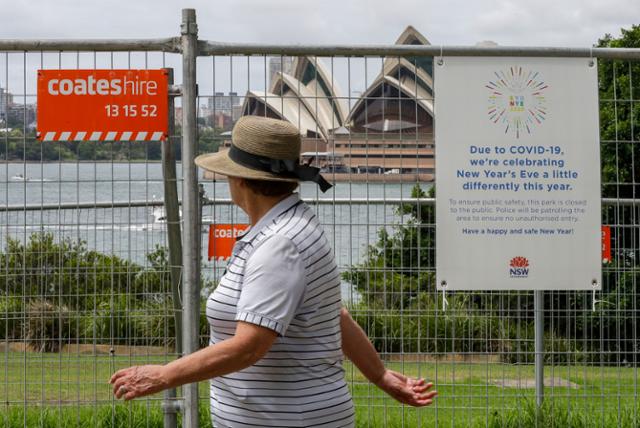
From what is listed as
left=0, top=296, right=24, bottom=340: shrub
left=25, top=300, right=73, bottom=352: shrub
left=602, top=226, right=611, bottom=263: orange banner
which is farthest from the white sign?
left=0, top=296, right=24, bottom=340: shrub

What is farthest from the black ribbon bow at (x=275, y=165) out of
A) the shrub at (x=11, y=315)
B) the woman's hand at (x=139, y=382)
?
the shrub at (x=11, y=315)

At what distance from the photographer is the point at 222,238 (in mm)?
5984

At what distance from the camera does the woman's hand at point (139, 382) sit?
3.60 metres

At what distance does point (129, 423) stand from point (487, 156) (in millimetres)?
2500

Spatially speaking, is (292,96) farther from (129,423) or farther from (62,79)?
(129,423)

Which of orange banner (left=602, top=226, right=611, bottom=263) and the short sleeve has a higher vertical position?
orange banner (left=602, top=226, right=611, bottom=263)

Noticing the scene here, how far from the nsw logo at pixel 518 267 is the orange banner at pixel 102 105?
1895 mm

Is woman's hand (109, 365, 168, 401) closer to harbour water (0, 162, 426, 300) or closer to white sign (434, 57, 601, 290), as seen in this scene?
harbour water (0, 162, 426, 300)

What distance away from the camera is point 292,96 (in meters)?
5.65

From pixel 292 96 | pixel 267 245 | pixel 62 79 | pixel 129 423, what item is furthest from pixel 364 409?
pixel 267 245

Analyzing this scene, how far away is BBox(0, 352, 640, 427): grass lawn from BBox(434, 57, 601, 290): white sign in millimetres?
642

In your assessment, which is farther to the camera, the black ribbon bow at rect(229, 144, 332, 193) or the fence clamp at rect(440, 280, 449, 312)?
the fence clamp at rect(440, 280, 449, 312)

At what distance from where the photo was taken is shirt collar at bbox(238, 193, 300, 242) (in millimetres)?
3744

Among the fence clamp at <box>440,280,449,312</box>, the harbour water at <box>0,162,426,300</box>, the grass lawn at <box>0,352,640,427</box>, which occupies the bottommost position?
the grass lawn at <box>0,352,640,427</box>
